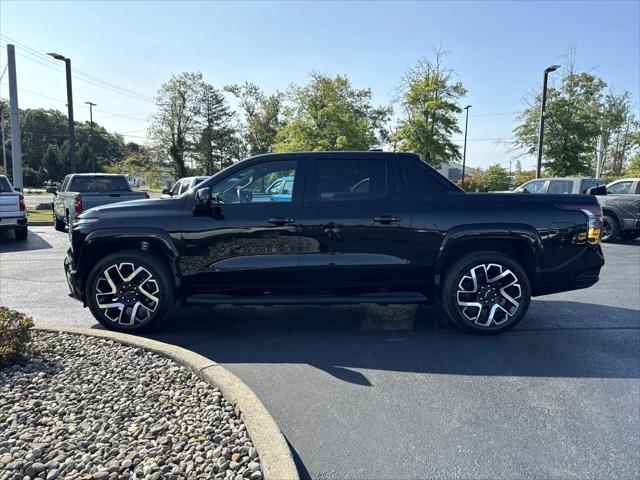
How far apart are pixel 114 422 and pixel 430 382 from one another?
7.71 ft

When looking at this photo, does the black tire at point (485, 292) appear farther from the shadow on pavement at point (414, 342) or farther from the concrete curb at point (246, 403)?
the concrete curb at point (246, 403)

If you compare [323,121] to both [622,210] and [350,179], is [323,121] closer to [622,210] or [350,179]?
[622,210]

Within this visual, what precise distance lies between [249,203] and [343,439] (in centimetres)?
257

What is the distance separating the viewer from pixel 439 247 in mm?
4715

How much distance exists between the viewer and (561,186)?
15.1 meters

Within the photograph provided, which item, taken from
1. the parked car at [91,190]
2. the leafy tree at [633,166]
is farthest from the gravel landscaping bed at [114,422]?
the leafy tree at [633,166]

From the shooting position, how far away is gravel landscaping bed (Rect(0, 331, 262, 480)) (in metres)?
2.39

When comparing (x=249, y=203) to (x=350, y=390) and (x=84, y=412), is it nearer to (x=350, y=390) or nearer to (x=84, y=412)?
(x=350, y=390)

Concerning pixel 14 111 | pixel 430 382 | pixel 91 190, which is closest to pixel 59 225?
pixel 91 190

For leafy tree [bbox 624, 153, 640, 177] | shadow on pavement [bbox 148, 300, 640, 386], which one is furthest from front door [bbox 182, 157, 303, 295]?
leafy tree [bbox 624, 153, 640, 177]

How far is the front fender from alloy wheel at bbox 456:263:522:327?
0.30m

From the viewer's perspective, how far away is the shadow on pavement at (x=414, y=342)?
4.09 metres

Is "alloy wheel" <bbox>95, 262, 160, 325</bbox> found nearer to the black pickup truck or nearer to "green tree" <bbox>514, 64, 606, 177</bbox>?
the black pickup truck

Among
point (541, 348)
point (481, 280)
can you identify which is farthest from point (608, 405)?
point (481, 280)
